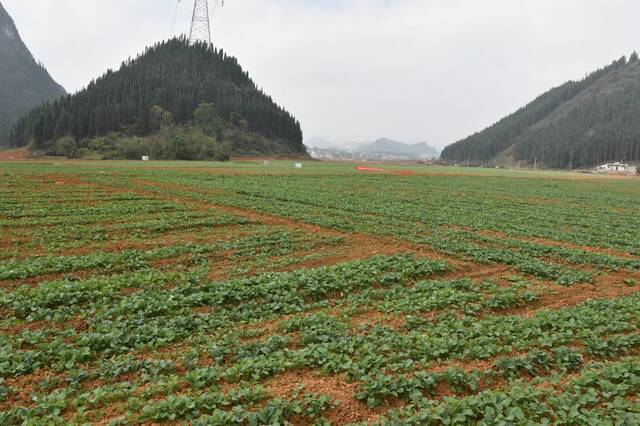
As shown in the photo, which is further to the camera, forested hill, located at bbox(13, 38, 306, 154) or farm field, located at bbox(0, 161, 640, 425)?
forested hill, located at bbox(13, 38, 306, 154)

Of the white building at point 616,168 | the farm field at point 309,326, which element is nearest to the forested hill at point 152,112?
the white building at point 616,168

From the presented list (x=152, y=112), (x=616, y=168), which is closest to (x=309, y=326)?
(x=152, y=112)

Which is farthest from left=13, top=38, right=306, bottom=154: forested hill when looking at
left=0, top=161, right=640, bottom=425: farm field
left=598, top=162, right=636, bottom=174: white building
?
left=0, top=161, right=640, bottom=425: farm field

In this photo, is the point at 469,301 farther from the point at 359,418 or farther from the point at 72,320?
the point at 72,320

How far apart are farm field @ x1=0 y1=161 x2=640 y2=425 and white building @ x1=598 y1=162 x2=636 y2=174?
15912cm

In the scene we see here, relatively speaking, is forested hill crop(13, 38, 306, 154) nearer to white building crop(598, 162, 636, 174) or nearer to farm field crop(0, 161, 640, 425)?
white building crop(598, 162, 636, 174)

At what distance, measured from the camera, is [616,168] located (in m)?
158

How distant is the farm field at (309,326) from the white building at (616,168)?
159 metres

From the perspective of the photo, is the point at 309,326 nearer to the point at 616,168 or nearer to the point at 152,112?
the point at 152,112

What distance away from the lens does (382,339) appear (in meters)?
9.02

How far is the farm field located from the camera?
22.1 feet

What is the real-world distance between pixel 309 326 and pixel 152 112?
15709cm

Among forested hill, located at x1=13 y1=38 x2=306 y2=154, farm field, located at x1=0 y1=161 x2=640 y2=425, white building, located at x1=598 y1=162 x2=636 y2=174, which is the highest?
forested hill, located at x1=13 y1=38 x2=306 y2=154

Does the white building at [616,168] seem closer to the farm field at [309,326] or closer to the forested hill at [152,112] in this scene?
the forested hill at [152,112]
